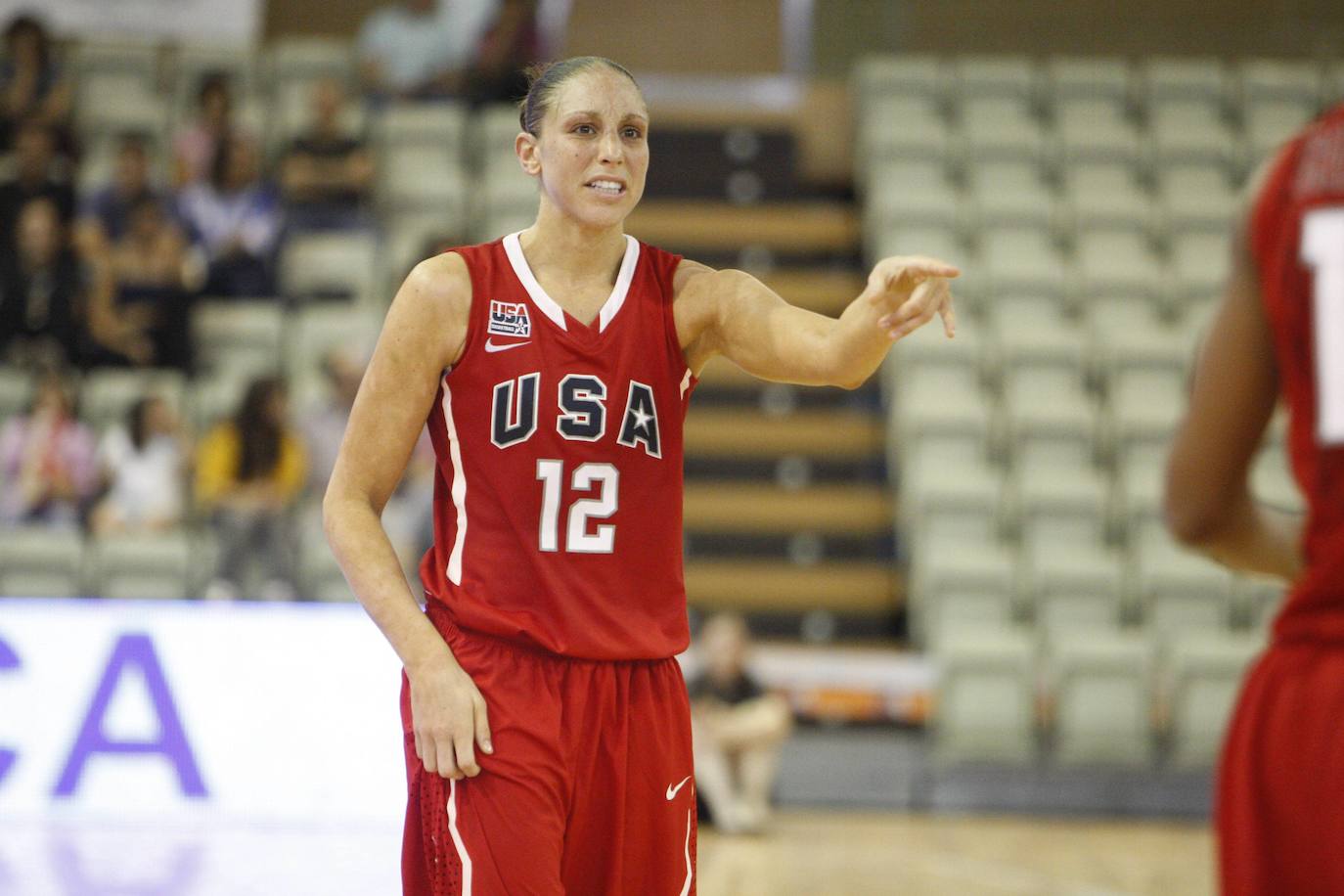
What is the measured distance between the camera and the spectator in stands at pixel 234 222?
433 inches

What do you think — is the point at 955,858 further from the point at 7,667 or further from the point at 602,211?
the point at 602,211

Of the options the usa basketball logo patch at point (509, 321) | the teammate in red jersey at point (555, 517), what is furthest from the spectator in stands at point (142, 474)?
the usa basketball logo patch at point (509, 321)

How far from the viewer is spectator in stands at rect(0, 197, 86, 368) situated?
33.8ft

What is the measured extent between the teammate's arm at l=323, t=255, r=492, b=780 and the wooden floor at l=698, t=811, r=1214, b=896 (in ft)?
15.4

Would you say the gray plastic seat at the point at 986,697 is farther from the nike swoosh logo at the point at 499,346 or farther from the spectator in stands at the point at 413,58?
the nike swoosh logo at the point at 499,346

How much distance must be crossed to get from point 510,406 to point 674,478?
0.32 meters

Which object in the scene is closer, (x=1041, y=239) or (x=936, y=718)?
(x=936, y=718)

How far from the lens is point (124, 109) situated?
12.3m

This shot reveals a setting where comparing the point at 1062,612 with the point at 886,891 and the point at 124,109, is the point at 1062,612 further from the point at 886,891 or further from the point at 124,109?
the point at 124,109

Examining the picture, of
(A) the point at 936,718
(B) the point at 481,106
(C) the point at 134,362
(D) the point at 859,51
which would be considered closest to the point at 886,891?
(A) the point at 936,718

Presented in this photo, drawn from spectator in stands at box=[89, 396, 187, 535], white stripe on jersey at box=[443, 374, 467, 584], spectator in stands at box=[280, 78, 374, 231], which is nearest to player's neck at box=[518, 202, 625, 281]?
white stripe on jersey at box=[443, 374, 467, 584]

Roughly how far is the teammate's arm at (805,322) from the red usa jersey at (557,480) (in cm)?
12

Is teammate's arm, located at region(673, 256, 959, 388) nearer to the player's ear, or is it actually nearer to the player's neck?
the player's neck

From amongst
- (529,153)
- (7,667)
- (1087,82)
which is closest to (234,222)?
(7,667)
